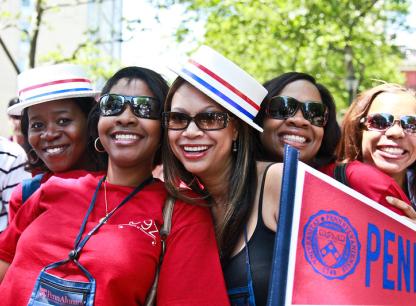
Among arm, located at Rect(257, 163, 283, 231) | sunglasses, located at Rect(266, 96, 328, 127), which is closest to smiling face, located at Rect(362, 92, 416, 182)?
sunglasses, located at Rect(266, 96, 328, 127)

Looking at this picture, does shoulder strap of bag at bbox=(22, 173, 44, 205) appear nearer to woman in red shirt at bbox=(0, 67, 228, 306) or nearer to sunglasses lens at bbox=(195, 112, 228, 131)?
woman in red shirt at bbox=(0, 67, 228, 306)

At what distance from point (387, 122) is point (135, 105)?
1.57 metres

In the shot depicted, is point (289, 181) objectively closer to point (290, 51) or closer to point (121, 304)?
point (121, 304)

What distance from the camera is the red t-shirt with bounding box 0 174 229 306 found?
244 centimetres

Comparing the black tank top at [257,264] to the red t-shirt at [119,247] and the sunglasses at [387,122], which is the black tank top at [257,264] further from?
the sunglasses at [387,122]

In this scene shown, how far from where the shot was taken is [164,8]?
32.9 ft

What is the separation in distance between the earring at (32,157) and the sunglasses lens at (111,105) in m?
1.14

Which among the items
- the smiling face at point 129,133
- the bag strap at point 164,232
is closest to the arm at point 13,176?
the smiling face at point 129,133

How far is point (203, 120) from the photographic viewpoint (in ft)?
9.02

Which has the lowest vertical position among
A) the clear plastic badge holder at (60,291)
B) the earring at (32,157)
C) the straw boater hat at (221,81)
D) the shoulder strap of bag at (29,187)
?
the clear plastic badge holder at (60,291)

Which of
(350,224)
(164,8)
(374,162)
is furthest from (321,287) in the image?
(164,8)

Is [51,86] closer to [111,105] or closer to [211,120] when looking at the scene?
[111,105]

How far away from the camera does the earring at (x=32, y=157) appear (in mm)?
3803

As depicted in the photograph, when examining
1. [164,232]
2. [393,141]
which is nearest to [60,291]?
[164,232]
